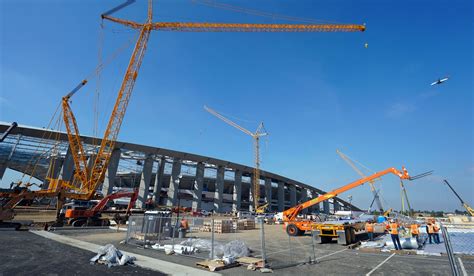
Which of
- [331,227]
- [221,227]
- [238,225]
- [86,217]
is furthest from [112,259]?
[238,225]

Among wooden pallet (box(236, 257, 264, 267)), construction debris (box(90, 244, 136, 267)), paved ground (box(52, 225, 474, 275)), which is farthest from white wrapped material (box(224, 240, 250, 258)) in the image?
construction debris (box(90, 244, 136, 267))

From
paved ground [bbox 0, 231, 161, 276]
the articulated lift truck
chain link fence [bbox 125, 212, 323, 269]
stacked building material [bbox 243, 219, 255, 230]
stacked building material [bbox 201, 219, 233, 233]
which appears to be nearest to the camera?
paved ground [bbox 0, 231, 161, 276]

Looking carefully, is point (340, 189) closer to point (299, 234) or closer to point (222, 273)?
point (299, 234)

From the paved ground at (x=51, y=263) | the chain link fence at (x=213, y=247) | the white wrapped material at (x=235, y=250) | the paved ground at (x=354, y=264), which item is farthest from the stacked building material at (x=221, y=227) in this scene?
the paved ground at (x=51, y=263)

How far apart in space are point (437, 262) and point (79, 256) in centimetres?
1690

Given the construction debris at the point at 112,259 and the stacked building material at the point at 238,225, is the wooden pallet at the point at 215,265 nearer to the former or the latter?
the construction debris at the point at 112,259

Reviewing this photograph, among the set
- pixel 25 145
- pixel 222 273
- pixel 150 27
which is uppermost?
pixel 150 27

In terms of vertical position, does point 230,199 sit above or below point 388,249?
above

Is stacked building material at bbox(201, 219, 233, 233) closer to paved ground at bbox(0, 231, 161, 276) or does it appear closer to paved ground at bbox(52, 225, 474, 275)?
paved ground at bbox(52, 225, 474, 275)

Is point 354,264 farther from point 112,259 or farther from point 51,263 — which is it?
point 51,263

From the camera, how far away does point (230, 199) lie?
11275cm

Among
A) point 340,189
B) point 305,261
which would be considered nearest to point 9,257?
point 305,261

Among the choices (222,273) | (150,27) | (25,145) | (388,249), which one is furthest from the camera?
(25,145)

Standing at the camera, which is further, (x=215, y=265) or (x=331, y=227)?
(x=331, y=227)
